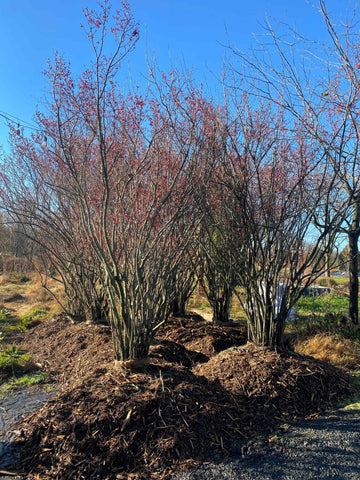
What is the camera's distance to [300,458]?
88.4 inches

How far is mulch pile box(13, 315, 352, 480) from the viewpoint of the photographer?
2.29 m

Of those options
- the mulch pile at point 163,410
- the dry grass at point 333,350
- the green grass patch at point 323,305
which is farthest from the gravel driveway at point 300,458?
the green grass patch at point 323,305

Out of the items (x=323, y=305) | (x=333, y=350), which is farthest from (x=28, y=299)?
(x=333, y=350)

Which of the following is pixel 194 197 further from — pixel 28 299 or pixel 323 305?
pixel 28 299

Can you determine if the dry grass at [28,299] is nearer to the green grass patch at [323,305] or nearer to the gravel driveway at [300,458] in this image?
the green grass patch at [323,305]

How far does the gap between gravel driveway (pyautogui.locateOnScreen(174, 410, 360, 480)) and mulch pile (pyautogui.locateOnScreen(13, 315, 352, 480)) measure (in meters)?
0.14

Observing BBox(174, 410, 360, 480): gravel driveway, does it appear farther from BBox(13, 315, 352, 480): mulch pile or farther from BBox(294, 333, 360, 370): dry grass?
Result: BBox(294, 333, 360, 370): dry grass

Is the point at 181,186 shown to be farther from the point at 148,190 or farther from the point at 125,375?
the point at 125,375

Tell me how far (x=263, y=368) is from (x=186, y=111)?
8.68 ft

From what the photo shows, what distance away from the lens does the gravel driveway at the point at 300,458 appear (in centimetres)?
210

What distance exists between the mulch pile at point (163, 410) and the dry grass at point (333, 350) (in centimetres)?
72

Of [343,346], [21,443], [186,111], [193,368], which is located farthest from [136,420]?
[343,346]

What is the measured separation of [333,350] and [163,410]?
2782mm

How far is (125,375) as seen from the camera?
118 inches
